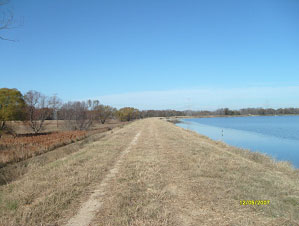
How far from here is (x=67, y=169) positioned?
8258 mm

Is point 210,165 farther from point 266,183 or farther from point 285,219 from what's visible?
point 285,219

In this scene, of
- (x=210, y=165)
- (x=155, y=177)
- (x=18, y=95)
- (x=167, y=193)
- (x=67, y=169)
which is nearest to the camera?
(x=167, y=193)

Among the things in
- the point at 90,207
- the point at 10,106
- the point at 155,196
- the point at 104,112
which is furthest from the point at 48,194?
the point at 104,112

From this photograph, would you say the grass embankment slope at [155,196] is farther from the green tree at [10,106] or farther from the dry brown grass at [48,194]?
the green tree at [10,106]

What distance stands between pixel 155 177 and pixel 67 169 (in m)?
3.99

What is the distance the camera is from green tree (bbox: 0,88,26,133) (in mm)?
26703

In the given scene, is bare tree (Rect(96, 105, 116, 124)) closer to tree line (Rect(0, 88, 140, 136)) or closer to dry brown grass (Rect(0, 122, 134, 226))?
tree line (Rect(0, 88, 140, 136))

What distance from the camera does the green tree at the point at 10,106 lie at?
26.7m

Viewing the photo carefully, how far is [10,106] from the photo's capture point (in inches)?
1091

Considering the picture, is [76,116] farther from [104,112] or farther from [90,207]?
[104,112]

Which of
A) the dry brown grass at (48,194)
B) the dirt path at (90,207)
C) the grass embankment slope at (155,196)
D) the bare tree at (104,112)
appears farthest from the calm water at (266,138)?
the bare tree at (104,112)

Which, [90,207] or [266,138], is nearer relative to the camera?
[90,207]

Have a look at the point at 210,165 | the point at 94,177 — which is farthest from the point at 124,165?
the point at 210,165

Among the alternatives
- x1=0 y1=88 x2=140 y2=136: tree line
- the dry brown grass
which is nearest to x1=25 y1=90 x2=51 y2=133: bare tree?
x1=0 y1=88 x2=140 y2=136: tree line
